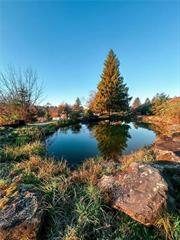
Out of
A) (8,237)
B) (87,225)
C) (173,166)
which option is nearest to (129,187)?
(87,225)

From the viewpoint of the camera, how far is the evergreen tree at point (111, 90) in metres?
23.6

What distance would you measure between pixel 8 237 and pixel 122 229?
1483mm

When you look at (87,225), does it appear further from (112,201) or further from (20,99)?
(20,99)

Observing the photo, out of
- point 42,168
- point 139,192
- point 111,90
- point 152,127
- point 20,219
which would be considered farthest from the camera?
point 111,90

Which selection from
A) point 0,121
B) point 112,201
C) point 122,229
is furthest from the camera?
point 0,121

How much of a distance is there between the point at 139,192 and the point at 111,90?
73.6 feet

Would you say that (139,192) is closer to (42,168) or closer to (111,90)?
(42,168)

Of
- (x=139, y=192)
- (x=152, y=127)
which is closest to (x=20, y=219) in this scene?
(x=139, y=192)

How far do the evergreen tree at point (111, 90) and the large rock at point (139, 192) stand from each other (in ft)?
68.5

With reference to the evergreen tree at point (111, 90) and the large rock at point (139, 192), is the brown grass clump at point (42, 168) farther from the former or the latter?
the evergreen tree at point (111, 90)

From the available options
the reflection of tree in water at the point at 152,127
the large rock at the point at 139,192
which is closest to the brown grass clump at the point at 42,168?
the large rock at the point at 139,192

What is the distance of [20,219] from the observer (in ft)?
6.24

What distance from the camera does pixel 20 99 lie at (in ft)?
43.3

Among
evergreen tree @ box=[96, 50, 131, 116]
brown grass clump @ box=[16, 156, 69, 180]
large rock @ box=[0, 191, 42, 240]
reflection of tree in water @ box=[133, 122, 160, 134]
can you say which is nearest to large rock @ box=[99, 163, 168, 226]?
large rock @ box=[0, 191, 42, 240]
